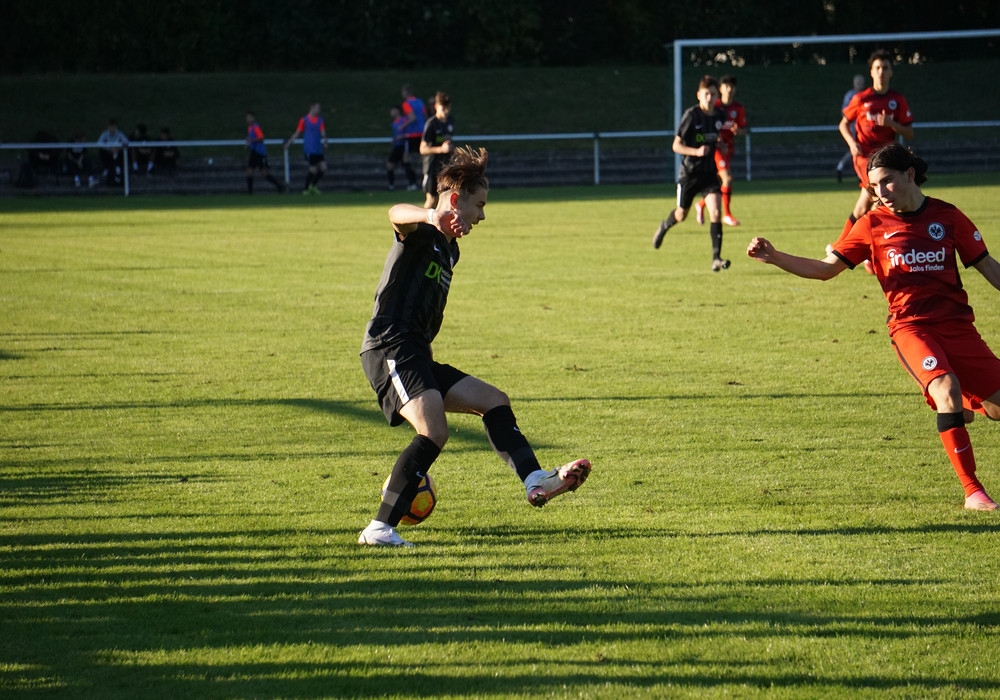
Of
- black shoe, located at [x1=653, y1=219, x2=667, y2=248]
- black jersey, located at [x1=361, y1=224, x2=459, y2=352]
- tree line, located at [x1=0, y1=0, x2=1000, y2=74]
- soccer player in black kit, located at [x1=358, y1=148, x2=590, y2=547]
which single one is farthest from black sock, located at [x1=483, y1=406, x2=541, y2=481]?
tree line, located at [x1=0, y1=0, x2=1000, y2=74]

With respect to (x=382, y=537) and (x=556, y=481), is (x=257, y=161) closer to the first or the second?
(x=382, y=537)

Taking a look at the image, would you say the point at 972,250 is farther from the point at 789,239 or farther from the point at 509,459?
the point at 789,239

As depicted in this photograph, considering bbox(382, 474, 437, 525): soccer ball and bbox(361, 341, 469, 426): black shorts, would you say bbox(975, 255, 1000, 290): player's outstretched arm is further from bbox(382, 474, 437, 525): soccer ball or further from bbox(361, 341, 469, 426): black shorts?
bbox(382, 474, 437, 525): soccer ball

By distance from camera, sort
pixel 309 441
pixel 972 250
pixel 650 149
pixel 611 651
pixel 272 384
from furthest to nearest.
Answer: pixel 650 149, pixel 272 384, pixel 309 441, pixel 972 250, pixel 611 651

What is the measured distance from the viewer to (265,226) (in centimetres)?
2055

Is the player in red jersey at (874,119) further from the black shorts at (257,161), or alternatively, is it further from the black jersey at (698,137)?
the black shorts at (257,161)

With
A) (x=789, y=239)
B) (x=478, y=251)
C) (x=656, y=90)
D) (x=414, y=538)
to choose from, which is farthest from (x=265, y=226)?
(x=656, y=90)

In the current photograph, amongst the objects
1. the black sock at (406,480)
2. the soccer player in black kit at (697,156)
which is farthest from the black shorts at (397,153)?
the black sock at (406,480)

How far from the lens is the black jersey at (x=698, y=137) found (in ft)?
48.0

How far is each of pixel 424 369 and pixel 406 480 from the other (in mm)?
491

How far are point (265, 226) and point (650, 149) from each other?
62.9 feet

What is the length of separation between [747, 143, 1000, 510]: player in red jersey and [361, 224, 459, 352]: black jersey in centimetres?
151

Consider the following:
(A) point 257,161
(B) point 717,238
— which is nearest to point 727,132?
(B) point 717,238

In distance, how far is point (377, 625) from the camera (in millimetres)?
4098
